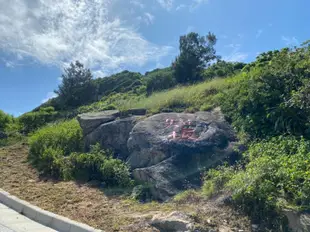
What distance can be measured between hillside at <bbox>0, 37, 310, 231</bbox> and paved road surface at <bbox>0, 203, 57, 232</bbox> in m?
0.42

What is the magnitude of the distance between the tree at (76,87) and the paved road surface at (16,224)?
12.6 meters

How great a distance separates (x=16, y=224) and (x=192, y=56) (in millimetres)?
13979

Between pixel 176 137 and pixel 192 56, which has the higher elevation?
pixel 192 56

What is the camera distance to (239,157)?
562cm

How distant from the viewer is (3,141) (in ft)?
32.9

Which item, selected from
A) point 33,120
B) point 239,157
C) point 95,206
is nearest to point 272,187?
point 239,157

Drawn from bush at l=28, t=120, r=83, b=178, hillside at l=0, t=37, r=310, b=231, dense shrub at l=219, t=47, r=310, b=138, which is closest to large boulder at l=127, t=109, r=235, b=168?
hillside at l=0, t=37, r=310, b=231

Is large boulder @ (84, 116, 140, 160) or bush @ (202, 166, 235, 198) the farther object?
large boulder @ (84, 116, 140, 160)

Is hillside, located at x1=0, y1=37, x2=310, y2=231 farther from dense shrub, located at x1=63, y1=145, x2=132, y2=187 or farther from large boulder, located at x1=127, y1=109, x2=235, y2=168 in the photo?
large boulder, located at x1=127, y1=109, x2=235, y2=168

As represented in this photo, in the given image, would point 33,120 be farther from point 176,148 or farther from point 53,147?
point 176,148

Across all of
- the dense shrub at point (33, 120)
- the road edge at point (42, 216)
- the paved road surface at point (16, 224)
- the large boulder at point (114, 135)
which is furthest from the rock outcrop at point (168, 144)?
the dense shrub at point (33, 120)

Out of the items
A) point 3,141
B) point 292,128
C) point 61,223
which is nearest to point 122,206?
point 61,223

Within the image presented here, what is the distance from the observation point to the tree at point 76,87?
16.8 metres

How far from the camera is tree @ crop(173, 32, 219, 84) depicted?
1590cm
